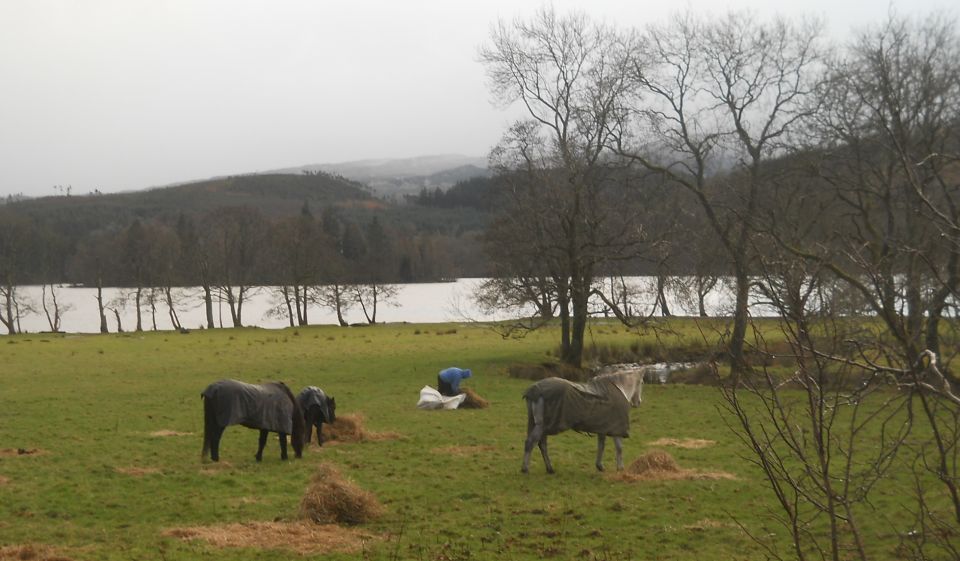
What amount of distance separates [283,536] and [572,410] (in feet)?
18.0

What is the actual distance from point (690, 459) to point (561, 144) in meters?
18.7

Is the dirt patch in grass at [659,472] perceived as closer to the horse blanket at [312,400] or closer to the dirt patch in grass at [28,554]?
the horse blanket at [312,400]

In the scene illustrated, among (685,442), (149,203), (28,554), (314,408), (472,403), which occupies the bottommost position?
(685,442)

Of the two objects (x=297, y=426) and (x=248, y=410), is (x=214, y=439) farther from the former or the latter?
(x=297, y=426)

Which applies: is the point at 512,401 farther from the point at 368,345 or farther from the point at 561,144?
the point at 368,345

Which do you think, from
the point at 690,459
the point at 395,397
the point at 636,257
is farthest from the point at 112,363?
the point at 690,459

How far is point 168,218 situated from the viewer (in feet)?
480


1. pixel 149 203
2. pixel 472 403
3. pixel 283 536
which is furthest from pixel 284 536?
pixel 149 203

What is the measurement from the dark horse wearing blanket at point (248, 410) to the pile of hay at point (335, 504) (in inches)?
161

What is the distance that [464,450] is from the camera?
16609 mm

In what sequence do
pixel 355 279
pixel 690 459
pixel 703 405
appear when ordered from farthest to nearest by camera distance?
pixel 355 279 < pixel 703 405 < pixel 690 459

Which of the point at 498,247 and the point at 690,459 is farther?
the point at 498,247

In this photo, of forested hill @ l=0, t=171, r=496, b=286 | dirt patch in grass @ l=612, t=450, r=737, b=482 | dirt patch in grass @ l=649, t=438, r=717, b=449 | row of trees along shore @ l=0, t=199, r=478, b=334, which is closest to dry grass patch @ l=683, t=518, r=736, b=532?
dirt patch in grass @ l=612, t=450, r=737, b=482

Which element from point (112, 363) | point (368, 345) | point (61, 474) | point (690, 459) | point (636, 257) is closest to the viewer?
point (61, 474)
